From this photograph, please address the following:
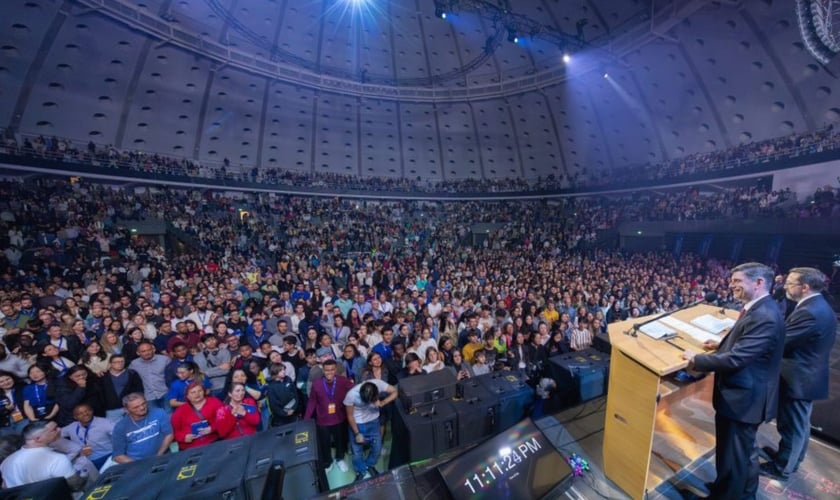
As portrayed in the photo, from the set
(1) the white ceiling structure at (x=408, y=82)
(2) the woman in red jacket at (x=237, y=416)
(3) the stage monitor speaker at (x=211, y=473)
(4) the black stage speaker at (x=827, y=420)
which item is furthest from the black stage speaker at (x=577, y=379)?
(1) the white ceiling structure at (x=408, y=82)

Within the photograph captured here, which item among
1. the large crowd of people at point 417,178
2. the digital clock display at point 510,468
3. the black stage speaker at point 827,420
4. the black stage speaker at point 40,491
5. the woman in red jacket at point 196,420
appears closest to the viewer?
the black stage speaker at point 40,491

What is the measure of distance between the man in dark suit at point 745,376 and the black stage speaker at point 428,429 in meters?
2.09

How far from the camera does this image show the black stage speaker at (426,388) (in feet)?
10.6

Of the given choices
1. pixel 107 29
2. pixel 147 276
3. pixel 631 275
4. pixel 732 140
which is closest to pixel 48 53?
pixel 107 29

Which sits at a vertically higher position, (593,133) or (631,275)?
(593,133)

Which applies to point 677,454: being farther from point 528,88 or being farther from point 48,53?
point 48,53

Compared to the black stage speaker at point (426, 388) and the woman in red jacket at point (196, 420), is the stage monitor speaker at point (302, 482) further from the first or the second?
the woman in red jacket at point (196, 420)

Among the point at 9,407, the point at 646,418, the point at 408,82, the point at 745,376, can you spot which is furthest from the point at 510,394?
the point at 408,82

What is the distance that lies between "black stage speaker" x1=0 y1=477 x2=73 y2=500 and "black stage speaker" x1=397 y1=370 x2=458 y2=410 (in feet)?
8.22

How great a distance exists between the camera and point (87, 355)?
13.8ft

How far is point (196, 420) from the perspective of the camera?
3227 millimetres

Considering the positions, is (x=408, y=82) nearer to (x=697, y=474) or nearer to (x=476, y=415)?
(x=476, y=415)

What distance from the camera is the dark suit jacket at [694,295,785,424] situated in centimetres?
206

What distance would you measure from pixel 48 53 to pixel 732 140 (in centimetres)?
4022
